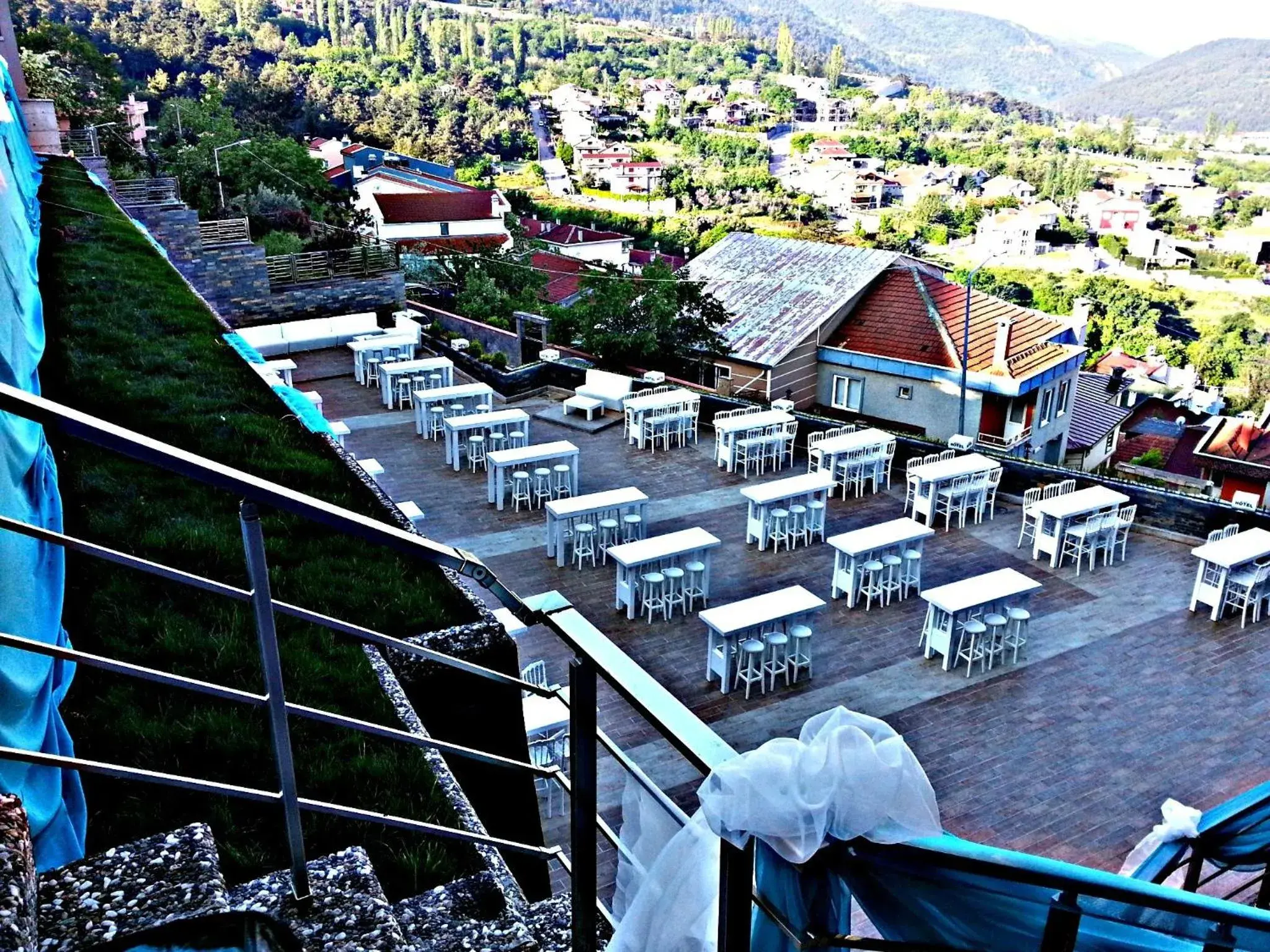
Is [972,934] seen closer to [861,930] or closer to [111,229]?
[861,930]

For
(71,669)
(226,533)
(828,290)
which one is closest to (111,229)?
(226,533)

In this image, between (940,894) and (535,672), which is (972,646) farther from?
(940,894)

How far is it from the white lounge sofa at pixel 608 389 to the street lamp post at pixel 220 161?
508 inches

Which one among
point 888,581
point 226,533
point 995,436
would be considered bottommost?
point 995,436

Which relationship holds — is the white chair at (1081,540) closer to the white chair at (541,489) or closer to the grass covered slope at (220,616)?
the white chair at (541,489)

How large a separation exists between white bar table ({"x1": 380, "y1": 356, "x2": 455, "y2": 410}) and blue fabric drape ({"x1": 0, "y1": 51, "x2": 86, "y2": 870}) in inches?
341

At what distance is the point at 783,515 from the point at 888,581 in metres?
1.41

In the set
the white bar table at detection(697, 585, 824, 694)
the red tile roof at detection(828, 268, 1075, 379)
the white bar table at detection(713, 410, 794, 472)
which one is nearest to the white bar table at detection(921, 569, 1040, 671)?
the white bar table at detection(697, 585, 824, 694)

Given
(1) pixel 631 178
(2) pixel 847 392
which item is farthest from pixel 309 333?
(1) pixel 631 178

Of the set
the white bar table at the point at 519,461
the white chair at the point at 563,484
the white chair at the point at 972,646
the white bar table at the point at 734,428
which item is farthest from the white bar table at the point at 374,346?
the white chair at the point at 972,646

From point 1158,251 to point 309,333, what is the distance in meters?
98.3

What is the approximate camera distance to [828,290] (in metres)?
24.0

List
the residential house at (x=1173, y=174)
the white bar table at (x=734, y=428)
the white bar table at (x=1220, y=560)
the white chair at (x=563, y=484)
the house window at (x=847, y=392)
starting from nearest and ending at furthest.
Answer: the white bar table at (x=1220, y=560), the white chair at (x=563, y=484), the white bar table at (x=734, y=428), the house window at (x=847, y=392), the residential house at (x=1173, y=174)

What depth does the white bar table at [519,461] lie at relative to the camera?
11.3 m
